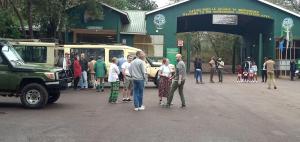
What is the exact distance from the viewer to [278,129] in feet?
41.5

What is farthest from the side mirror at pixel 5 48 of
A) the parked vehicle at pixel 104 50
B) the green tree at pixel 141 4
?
the green tree at pixel 141 4

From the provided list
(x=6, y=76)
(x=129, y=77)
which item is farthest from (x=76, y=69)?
(x=6, y=76)

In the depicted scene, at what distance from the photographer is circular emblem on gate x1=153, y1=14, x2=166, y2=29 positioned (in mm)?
46500

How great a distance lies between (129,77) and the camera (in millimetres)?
18328

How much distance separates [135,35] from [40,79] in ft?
102

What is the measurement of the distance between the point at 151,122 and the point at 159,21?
33567 mm

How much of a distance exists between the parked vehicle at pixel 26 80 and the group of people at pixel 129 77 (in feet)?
7.71

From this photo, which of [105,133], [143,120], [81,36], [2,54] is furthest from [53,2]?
→ [105,133]

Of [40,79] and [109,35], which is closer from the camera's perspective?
[40,79]

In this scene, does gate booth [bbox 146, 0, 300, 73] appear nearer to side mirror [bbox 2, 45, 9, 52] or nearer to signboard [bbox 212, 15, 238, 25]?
signboard [bbox 212, 15, 238, 25]

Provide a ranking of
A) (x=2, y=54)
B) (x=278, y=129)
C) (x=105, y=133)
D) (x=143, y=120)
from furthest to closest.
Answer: (x=2, y=54), (x=143, y=120), (x=278, y=129), (x=105, y=133)

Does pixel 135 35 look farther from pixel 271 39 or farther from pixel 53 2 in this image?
pixel 53 2

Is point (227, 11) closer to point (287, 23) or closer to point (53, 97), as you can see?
point (287, 23)

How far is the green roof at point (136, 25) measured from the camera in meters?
→ 46.7
